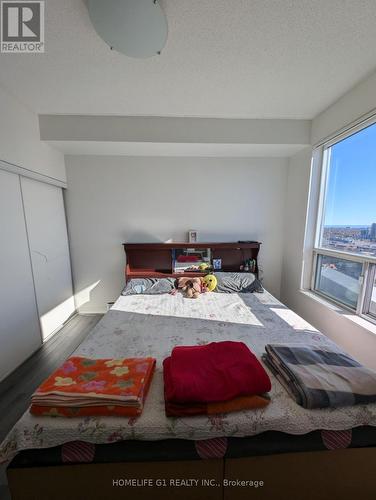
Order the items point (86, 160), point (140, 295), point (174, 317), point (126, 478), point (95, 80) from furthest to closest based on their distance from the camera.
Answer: point (86, 160)
point (140, 295)
point (174, 317)
point (95, 80)
point (126, 478)

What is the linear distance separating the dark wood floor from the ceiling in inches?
101

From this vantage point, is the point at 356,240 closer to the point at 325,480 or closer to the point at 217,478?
the point at 325,480

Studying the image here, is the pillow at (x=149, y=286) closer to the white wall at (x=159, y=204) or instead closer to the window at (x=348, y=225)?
the white wall at (x=159, y=204)

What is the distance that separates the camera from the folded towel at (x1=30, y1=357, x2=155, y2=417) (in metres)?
0.81

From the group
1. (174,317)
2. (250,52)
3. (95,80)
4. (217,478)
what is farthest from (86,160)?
(217,478)

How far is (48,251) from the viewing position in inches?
90.9

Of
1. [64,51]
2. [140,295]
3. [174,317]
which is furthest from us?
[140,295]

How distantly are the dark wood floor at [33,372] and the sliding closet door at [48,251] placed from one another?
180 mm

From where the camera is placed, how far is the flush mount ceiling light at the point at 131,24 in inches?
39.2

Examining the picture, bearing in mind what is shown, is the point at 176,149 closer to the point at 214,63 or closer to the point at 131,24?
the point at 214,63

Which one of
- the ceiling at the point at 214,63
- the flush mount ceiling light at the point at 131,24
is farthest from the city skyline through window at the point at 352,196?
the flush mount ceiling light at the point at 131,24

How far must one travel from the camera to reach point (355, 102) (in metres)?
1.67

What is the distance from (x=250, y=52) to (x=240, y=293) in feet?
7.19

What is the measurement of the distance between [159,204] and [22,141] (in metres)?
1.54
